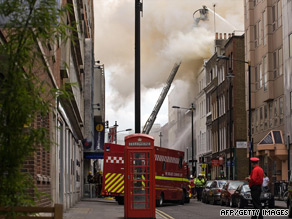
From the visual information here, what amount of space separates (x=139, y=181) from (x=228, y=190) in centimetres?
1266

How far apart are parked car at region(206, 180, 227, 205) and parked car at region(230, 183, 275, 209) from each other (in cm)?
494

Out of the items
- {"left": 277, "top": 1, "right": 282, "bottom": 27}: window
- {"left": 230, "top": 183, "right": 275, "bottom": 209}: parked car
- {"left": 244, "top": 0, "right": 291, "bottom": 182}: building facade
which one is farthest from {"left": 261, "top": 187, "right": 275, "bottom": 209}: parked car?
{"left": 277, "top": 1, "right": 282, "bottom": 27}: window

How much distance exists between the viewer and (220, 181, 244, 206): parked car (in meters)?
32.6

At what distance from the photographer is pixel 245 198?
28.4 m

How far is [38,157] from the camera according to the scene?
1570cm

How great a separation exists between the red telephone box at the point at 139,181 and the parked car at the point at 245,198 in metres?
7.96

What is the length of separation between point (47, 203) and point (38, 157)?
2.60 metres

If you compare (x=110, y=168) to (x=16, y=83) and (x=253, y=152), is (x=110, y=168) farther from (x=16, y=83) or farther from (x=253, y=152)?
(x=16, y=83)

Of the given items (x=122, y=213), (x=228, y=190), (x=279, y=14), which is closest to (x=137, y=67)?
(x=122, y=213)

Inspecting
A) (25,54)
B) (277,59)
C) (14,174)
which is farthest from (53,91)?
(277,59)

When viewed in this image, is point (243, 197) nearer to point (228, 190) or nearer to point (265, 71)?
point (228, 190)

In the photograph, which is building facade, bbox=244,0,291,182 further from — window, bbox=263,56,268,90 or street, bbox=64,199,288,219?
street, bbox=64,199,288,219

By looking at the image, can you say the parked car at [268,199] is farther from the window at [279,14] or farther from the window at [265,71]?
the window at [265,71]

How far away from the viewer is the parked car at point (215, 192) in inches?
1399
